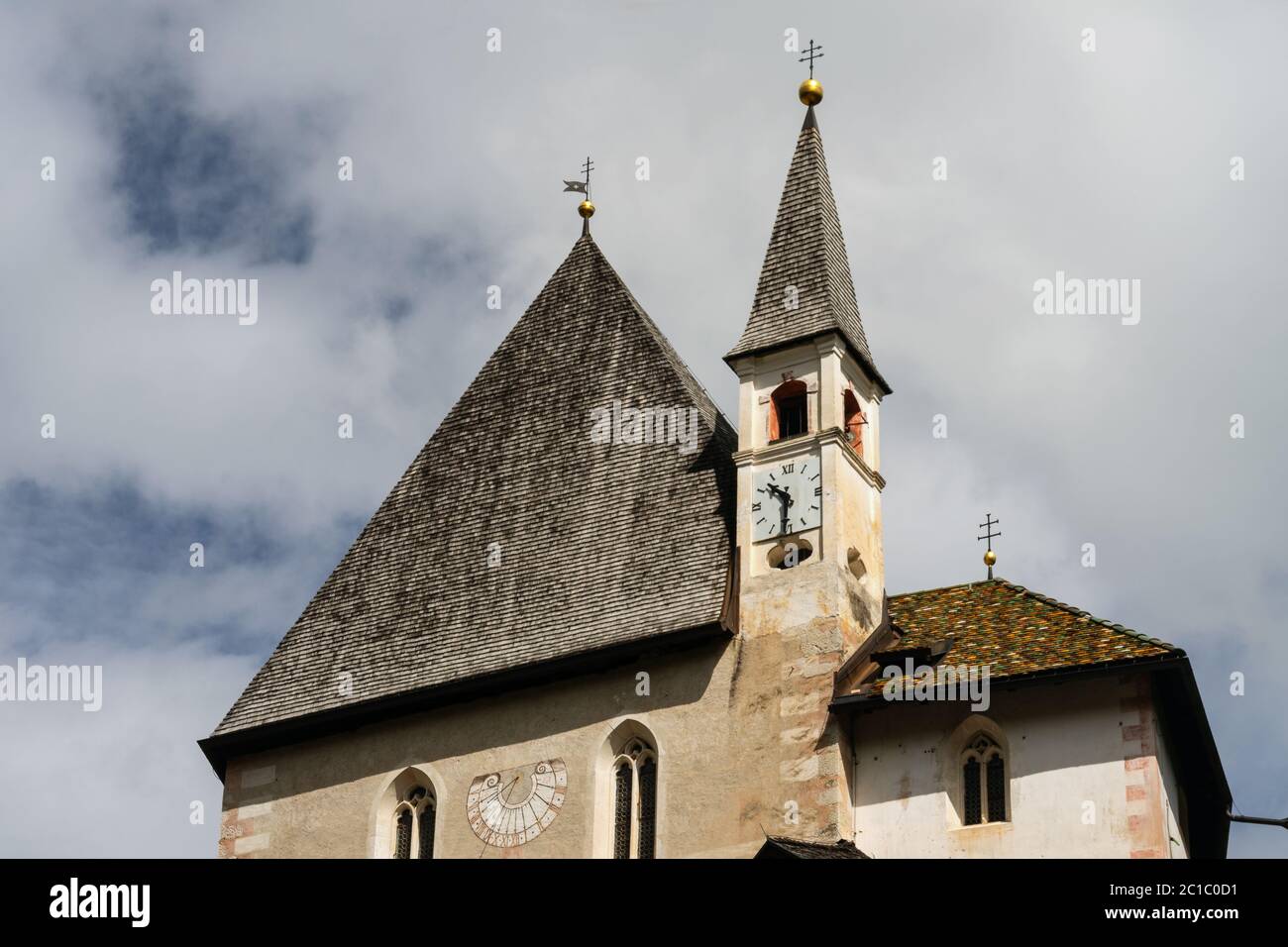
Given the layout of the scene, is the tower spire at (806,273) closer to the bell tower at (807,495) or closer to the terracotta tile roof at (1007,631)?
the bell tower at (807,495)

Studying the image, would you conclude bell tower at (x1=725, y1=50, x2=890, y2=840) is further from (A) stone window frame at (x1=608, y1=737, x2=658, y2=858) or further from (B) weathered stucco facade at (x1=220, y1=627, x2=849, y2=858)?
(A) stone window frame at (x1=608, y1=737, x2=658, y2=858)

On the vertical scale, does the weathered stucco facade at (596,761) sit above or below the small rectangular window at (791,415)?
below

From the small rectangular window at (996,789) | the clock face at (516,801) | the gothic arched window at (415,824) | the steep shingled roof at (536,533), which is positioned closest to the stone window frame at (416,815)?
the gothic arched window at (415,824)

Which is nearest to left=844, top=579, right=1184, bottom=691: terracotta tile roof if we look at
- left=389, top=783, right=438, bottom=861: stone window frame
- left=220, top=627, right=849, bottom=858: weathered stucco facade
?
left=220, top=627, right=849, bottom=858: weathered stucco facade

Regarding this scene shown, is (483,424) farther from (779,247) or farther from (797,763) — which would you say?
(797,763)

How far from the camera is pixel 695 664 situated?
121 feet

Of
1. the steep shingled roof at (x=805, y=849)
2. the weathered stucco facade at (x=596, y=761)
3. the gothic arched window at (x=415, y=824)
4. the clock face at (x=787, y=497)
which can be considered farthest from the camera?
the gothic arched window at (x=415, y=824)

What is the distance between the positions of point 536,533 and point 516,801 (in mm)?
4750

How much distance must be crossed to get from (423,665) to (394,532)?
3.75m

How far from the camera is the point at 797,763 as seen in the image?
35406 mm

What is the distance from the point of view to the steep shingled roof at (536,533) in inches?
1511

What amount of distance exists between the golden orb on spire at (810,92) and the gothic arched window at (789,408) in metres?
5.67
